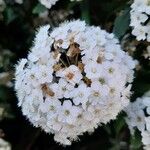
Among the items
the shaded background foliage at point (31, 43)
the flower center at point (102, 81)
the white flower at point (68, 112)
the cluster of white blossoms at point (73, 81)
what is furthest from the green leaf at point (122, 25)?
the white flower at point (68, 112)

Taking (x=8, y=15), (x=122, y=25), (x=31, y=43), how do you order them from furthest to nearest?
(x=31, y=43), (x=8, y=15), (x=122, y=25)

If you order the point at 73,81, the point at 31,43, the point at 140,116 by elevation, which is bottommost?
the point at 140,116

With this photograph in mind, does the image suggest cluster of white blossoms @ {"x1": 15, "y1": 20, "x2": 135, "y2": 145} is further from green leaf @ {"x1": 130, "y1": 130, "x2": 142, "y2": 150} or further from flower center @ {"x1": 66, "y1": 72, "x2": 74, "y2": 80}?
green leaf @ {"x1": 130, "y1": 130, "x2": 142, "y2": 150}

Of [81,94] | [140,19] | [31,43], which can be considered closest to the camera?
[81,94]

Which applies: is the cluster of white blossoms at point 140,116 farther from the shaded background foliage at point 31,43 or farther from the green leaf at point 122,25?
the green leaf at point 122,25

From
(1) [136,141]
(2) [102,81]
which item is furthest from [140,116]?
(2) [102,81]

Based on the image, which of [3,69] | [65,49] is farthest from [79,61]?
[3,69]

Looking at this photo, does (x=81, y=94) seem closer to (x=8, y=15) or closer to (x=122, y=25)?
(x=122, y=25)
